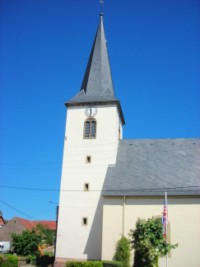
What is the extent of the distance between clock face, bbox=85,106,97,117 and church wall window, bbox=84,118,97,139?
20.4 inches

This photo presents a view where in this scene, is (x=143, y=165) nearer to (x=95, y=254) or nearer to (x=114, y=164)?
(x=114, y=164)

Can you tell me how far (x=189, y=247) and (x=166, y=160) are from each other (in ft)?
25.0

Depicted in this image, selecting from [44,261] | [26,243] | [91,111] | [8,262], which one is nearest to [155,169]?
[91,111]

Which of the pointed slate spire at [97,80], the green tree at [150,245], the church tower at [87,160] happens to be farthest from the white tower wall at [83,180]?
the green tree at [150,245]

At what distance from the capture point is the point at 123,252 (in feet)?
71.8

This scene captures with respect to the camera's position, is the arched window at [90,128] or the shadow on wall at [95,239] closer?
the shadow on wall at [95,239]

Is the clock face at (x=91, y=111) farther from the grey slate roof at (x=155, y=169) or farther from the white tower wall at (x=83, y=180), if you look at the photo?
the grey slate roof at (x=155, y=169)

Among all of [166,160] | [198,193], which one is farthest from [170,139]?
[198,193]

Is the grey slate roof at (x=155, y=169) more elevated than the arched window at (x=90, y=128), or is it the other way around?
the arched window at (x=90, y=128)

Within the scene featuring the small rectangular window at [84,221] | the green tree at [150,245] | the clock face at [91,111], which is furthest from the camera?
the clock face at [91,111]

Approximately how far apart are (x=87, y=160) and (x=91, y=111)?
4760 millimetres

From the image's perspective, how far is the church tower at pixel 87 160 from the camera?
2505cm

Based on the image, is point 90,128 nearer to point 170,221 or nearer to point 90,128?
point 90,128

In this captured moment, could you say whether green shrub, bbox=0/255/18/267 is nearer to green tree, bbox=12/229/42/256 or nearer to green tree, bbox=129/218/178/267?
green tree, bbox=129/218/178/267
